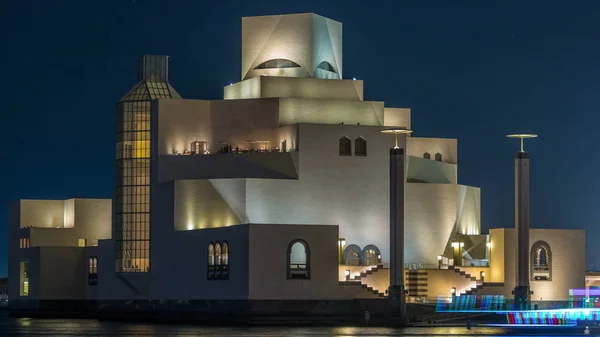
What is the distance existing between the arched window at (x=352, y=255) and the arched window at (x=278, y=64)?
13.8 m

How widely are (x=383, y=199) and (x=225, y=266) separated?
41.8ft

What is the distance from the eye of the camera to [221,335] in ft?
277

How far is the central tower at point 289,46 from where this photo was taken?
364ft

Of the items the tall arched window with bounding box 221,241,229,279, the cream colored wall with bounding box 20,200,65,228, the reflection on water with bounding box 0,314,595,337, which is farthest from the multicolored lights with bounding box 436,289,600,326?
the cream colored wall with bounding box 20,200,65,228

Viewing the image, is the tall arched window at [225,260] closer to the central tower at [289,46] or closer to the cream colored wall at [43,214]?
the central tower at [289,46]

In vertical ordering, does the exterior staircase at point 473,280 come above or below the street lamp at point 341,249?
below

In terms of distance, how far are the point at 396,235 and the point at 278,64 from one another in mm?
19377

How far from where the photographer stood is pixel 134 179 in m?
110

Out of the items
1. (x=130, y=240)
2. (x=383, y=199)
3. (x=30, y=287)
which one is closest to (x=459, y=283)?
(x=383, y=199)

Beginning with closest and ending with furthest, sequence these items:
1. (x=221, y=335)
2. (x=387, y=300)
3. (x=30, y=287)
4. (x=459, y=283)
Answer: (x=221, y=335)
(x=387, y=300)
(x=459, y=283)
(x=30, y=287)

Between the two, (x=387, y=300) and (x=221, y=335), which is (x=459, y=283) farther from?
(x=221, y=335)

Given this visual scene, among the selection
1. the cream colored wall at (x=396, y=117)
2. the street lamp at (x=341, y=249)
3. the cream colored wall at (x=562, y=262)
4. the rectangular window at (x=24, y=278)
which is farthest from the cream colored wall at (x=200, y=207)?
the rectangular window at (x=24, y=278)

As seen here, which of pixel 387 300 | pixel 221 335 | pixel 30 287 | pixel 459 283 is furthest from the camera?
pixel 30 287

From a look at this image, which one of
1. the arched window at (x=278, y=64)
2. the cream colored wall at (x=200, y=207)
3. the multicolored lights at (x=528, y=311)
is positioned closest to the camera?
the multicolored lights at (x=528, y=311)
